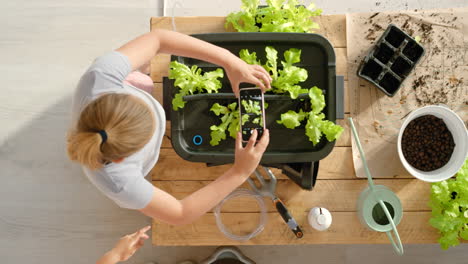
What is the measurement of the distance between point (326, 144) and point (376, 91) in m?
0.36

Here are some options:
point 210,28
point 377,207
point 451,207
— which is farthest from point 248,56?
point 451,207

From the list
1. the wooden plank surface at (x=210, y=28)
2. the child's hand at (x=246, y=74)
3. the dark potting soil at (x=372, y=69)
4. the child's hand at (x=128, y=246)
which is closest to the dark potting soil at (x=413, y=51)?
the dark potting soil at (x=372, y=69)

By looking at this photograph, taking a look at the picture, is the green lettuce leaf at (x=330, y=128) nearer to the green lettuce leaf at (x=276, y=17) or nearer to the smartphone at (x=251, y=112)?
the smartphone at (x=251, y=112)

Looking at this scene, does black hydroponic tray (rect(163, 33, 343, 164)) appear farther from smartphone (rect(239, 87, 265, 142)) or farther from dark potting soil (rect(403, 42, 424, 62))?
dark potting soil (rect(403, 42, 424, 62))

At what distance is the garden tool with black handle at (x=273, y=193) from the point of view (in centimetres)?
119

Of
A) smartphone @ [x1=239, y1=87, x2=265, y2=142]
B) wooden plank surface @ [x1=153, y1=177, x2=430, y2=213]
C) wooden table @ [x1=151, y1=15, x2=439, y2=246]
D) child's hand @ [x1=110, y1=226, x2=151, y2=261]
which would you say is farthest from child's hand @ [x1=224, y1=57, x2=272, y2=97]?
child's hand @ [x1=110, y1=226, x2=151, y2=261]

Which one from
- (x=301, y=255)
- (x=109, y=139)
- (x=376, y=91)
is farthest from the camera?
(x=301, y=255)

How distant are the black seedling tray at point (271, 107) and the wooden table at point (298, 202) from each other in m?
0.16

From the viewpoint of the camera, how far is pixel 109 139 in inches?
32.8

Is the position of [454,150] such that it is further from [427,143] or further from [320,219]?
[320,219]

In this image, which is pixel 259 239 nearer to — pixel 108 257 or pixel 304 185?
pixel 304 185

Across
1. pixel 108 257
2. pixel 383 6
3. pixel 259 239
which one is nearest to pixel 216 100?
pixel 259 239

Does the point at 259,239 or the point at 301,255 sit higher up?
the point at 259,239

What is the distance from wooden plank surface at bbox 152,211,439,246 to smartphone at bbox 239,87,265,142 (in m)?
0.38
